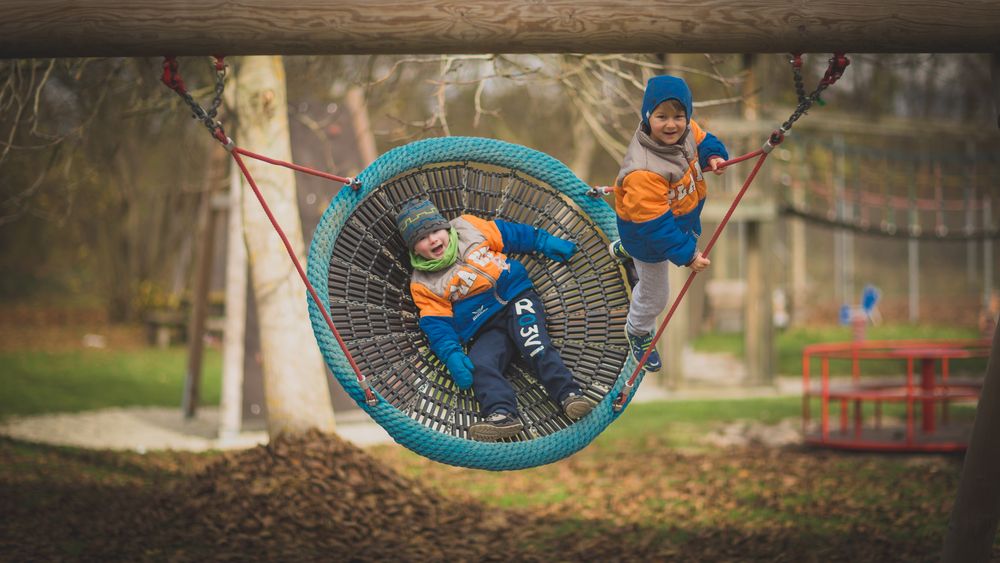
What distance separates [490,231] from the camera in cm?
449

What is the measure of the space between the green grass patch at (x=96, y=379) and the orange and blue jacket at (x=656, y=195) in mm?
8427

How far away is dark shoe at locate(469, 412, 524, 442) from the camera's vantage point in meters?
4.25

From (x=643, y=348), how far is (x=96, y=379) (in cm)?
1026

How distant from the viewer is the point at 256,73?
282 inches

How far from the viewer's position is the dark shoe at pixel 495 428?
4.25 m

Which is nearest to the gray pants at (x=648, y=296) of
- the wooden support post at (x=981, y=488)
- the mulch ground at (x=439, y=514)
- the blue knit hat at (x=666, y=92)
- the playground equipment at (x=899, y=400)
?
the blue knit hat at (x=666, y=92)

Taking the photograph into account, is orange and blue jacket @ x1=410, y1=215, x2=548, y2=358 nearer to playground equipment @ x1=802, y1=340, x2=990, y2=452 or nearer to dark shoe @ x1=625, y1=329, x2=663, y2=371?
dark shoe @ x1=625, y1=329, x2=663, y2=371

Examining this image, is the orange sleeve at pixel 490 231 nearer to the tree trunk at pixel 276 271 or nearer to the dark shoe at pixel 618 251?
the dark shoe at pixel 618 251

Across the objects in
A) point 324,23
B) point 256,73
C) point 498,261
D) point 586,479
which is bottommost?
point 586,479

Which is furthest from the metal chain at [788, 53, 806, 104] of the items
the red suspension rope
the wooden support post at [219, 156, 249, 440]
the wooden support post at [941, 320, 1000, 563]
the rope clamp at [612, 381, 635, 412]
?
the wooden support post at [219, 156, 249, 440]

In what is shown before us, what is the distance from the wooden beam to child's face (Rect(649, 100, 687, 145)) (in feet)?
1.45

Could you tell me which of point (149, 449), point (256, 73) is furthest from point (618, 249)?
point (149, 449)

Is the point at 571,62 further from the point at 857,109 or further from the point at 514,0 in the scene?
the point at 857,109

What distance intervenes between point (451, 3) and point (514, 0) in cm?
24
